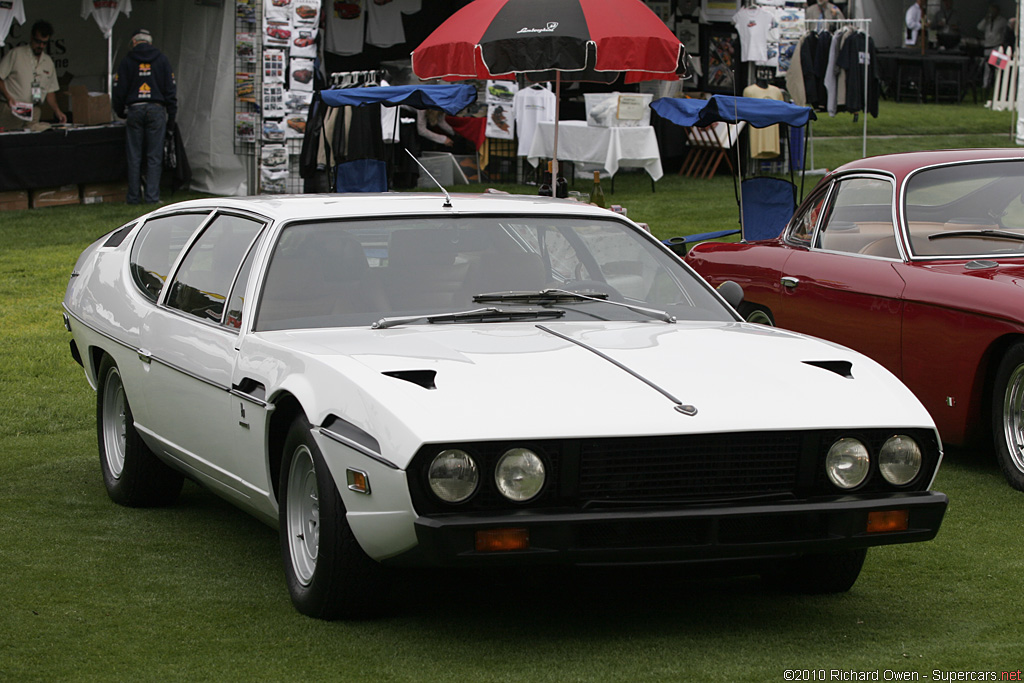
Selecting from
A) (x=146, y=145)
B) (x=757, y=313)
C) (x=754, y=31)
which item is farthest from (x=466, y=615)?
(x=754, y=31)

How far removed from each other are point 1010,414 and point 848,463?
96.7 inches

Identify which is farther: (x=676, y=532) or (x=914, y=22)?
(x=914, y=22)

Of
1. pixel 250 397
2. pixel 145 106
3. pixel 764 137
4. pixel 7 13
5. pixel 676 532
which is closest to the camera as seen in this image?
pixel 676 532

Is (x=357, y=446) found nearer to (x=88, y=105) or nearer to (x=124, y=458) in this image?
(x=124, y=458)

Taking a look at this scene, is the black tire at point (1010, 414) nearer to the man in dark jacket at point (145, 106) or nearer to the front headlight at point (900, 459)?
the front headlight at point (900, 459)

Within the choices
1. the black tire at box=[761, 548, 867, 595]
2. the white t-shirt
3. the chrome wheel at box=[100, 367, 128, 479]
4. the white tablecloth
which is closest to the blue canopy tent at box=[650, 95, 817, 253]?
the white tablecloth

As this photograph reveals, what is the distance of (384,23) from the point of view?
21484mm

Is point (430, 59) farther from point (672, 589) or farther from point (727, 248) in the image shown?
point (672, 589)

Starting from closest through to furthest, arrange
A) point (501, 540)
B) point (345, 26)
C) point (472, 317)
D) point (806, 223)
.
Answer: point (501, 540), point (472, 317), point (806, 223), point (345, 26)

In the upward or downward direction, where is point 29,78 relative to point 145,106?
upward

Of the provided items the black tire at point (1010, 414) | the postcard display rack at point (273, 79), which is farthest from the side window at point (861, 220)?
the postcard display rack at point (273, 79)

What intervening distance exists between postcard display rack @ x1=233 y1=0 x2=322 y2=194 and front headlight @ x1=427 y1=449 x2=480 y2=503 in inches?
572

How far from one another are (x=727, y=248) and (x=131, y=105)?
11282 millimetres

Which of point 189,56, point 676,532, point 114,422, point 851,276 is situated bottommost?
point 114,422
